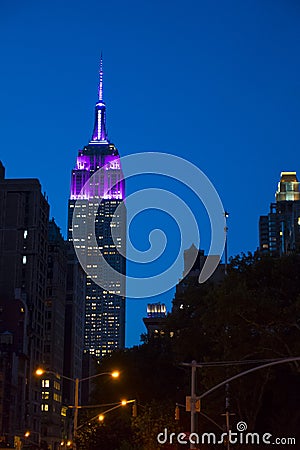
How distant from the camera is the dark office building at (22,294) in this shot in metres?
126

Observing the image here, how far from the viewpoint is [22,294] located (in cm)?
14300

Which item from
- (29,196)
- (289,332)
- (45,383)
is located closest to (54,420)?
(45,383)

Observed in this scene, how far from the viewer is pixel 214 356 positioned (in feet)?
207

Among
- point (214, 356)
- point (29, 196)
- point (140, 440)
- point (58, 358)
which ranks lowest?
point (140, 440)

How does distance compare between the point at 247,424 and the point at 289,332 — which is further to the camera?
the point at 247,424

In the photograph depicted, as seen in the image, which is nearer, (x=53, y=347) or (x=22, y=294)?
(x=22, y=294)

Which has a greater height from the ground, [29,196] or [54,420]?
[29,196]

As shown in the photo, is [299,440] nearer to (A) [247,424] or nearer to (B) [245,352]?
(A) [247,424]

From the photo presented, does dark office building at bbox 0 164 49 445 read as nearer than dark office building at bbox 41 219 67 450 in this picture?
Yes

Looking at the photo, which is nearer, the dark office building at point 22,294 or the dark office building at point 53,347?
the dark office building at point 22,294

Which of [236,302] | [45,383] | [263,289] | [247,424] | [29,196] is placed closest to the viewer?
[236,302]

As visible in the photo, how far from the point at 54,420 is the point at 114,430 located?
405 feet

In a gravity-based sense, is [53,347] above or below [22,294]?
below

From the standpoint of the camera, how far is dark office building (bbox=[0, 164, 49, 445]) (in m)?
126
